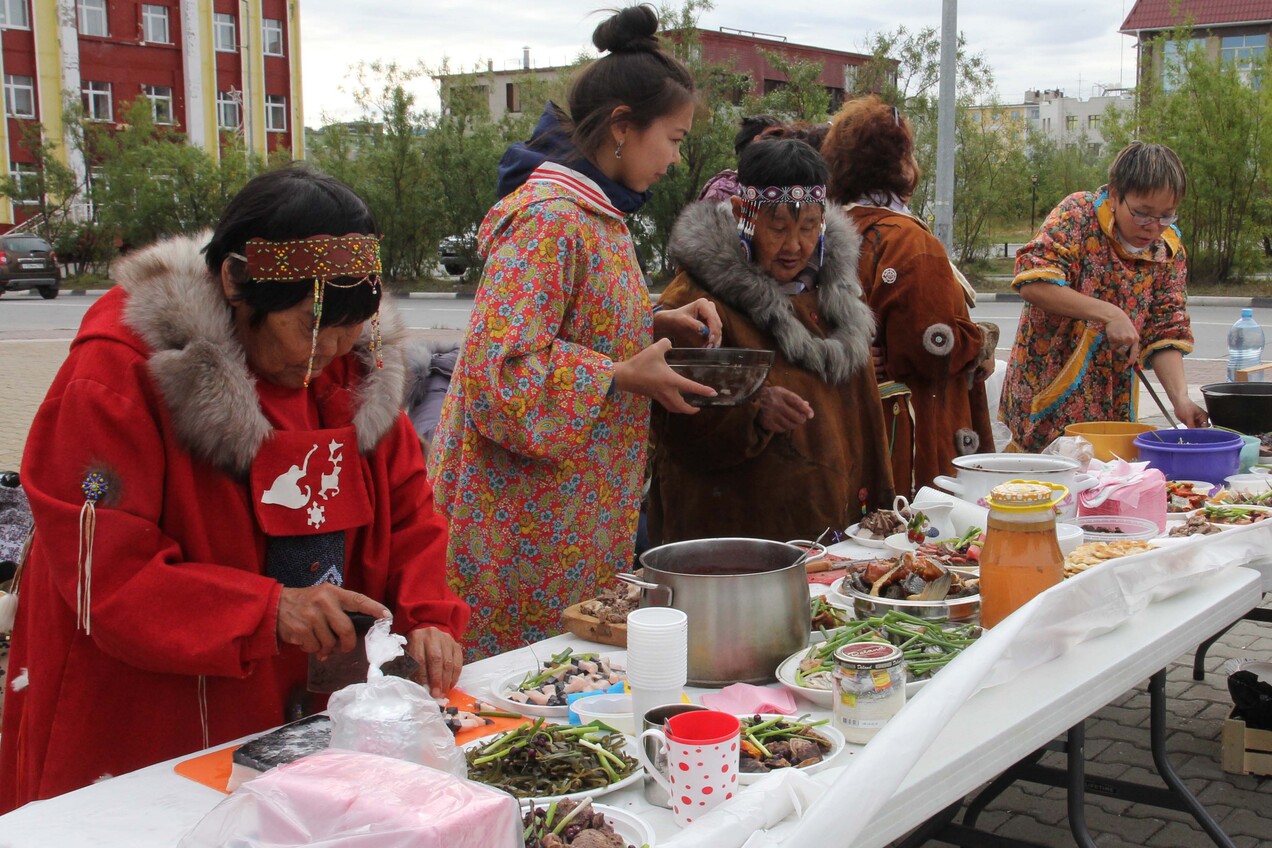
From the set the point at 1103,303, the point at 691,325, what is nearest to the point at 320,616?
the point at 691,325

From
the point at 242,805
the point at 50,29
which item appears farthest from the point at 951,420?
the point at 50,29

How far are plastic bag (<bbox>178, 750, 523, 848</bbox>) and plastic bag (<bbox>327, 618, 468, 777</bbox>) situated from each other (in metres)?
0.17

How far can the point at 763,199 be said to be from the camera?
9.32ft

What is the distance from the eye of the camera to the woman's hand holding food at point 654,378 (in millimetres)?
2244

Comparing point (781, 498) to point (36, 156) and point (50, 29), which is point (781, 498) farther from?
point (50, 29)

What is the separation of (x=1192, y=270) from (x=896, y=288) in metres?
17.0

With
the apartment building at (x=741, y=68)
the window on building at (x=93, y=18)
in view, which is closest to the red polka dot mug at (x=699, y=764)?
the apartment building at (x=741, y=68)

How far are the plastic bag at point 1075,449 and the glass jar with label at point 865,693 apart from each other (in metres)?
1.62

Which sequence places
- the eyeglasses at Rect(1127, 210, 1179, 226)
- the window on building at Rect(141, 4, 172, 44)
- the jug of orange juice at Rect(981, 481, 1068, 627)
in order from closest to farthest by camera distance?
the jug of orange juice at Rect(981, 481, 1068, 627), the eyeglasses at Rect(1127, 210, 1179, 226), the window on building at Rect(141, 4, 172, 44)

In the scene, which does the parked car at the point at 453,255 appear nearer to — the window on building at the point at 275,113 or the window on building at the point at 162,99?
the window on building at the point at 162,99

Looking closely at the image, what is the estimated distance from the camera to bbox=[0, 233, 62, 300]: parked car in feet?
69.3

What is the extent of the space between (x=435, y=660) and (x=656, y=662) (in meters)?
0.41

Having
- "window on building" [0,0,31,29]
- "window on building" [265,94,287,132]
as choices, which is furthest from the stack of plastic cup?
"window on building" [265,94,287,132]

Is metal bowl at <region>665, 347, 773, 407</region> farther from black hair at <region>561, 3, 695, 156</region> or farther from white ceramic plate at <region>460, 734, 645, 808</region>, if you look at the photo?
white ceramic plate at <region>460, 734, 645, 808</region>
